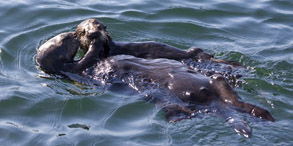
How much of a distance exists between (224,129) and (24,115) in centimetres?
265

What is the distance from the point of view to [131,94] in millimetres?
7270

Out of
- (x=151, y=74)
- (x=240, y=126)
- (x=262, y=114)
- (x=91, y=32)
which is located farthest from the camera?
(x=91, y=32)

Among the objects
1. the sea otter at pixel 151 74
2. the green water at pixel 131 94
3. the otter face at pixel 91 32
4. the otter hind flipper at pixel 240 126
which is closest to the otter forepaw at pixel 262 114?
the sea otter at pixel 151 74

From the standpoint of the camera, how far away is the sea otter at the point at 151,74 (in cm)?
657

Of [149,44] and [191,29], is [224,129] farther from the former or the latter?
[191,29]

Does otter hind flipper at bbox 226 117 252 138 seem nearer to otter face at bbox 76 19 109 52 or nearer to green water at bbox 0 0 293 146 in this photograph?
green water at bbox 0 0 293 146

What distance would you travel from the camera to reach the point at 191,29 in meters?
9.95

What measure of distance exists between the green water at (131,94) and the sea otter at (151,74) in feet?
0.56

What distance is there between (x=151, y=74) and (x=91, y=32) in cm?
124

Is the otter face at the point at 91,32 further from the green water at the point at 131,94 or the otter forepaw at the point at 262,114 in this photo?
the otter forepaw at the point at 262,114

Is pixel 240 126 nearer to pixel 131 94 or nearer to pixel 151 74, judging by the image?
pixel 151 74

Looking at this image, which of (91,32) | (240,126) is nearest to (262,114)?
(240,126)

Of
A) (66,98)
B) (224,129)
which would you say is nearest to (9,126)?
(66,98)

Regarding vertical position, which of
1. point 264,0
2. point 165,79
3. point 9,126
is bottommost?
point 9,126
